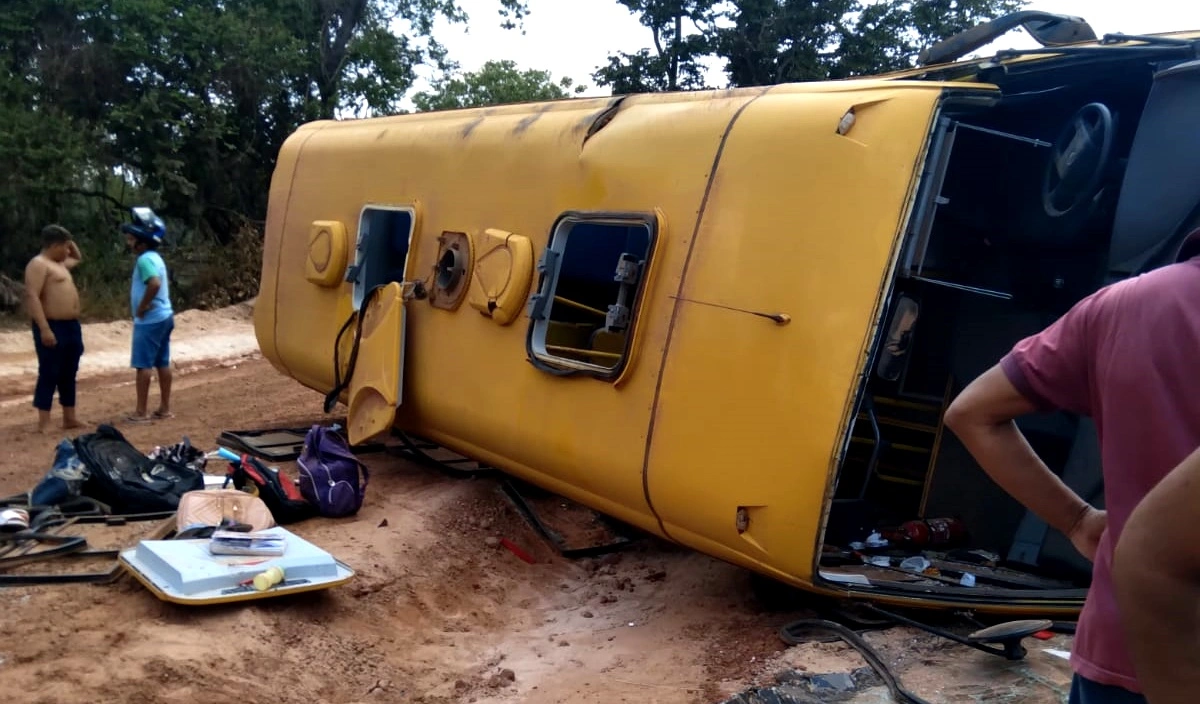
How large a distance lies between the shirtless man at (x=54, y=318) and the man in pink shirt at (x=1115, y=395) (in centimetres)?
826

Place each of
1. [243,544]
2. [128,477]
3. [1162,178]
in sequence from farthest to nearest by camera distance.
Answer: [128,477] < [243,544] < [1162,178]

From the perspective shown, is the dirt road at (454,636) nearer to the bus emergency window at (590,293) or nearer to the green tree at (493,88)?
the bus emergency window at (590,293)

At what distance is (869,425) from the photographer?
612 cm

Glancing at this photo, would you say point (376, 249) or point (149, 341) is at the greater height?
point (376, 249)

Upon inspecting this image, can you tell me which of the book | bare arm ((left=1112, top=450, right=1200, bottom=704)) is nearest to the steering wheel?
bare arm ((left=1112, top=450, right=1200, bottom=704))

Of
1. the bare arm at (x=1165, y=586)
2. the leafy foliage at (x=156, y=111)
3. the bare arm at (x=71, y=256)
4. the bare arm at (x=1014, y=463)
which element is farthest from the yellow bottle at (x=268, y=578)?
the leafy foliage at (x=156, y=111)

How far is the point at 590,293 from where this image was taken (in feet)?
25.5

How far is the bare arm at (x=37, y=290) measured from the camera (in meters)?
8.32

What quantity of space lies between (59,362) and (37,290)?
639mm

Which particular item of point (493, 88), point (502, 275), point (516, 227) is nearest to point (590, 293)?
point (516, 227)

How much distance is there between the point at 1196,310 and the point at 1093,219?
3.62 m

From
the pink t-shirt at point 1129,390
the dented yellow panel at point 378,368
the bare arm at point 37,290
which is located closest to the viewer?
the pink t-shirt at point 1129,390

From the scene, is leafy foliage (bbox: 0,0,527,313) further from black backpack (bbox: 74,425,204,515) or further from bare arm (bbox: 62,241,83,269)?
black backpack (bbox: 74,425,204,515)

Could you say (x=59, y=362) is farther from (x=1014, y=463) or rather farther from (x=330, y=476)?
(x=1014, y=463)
